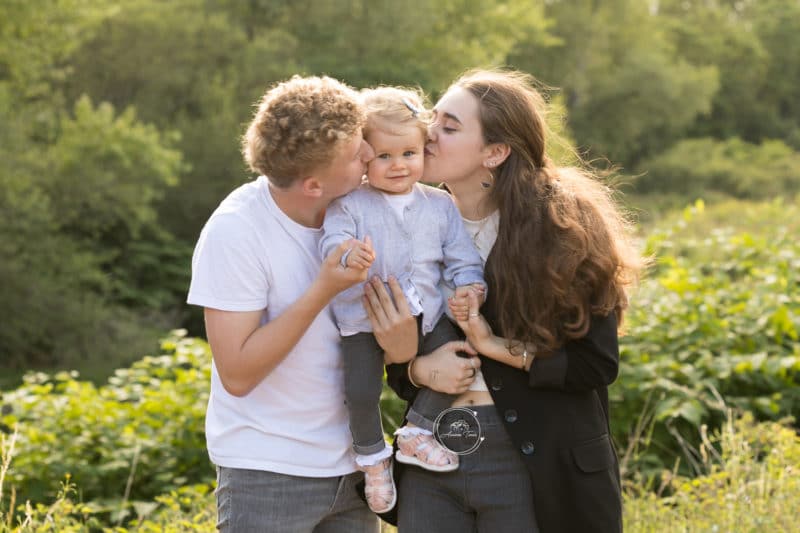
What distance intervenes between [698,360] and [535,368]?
4.03m

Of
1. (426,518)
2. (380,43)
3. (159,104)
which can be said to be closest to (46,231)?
(159,104)

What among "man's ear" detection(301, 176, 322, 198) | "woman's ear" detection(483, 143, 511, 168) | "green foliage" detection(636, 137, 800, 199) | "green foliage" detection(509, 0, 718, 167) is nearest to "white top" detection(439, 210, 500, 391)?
"woman's ear" detection(483, 143, 511, 168)

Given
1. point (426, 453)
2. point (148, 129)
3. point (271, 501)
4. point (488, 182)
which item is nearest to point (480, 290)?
point (488, 182)

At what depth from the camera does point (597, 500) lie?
2.96 metres

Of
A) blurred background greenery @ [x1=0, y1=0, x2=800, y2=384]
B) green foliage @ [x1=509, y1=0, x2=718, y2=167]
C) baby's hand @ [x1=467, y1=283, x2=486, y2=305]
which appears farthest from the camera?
green foliage @ [x1=509, y1=0, x2=718, y2=167]

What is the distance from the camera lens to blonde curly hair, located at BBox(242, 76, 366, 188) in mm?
2605

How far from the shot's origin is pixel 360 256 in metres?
2.64

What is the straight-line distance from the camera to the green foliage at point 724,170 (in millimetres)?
36062

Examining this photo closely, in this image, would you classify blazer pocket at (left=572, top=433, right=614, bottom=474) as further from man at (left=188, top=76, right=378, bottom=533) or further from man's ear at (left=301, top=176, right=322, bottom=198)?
man's ear at (left=301, top=176, right=322, bottom=198)

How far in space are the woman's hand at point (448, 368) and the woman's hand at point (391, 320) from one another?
0.07 m

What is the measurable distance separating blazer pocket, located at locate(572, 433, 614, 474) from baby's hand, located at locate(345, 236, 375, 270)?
874 millimetres

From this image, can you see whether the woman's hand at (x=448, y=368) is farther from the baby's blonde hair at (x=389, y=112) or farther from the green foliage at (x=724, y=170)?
the green foliage at (x=724, y=170)

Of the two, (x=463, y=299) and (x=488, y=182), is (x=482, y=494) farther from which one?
(x=488, y=182)

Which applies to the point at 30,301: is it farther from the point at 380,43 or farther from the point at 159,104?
the point at 380,43
